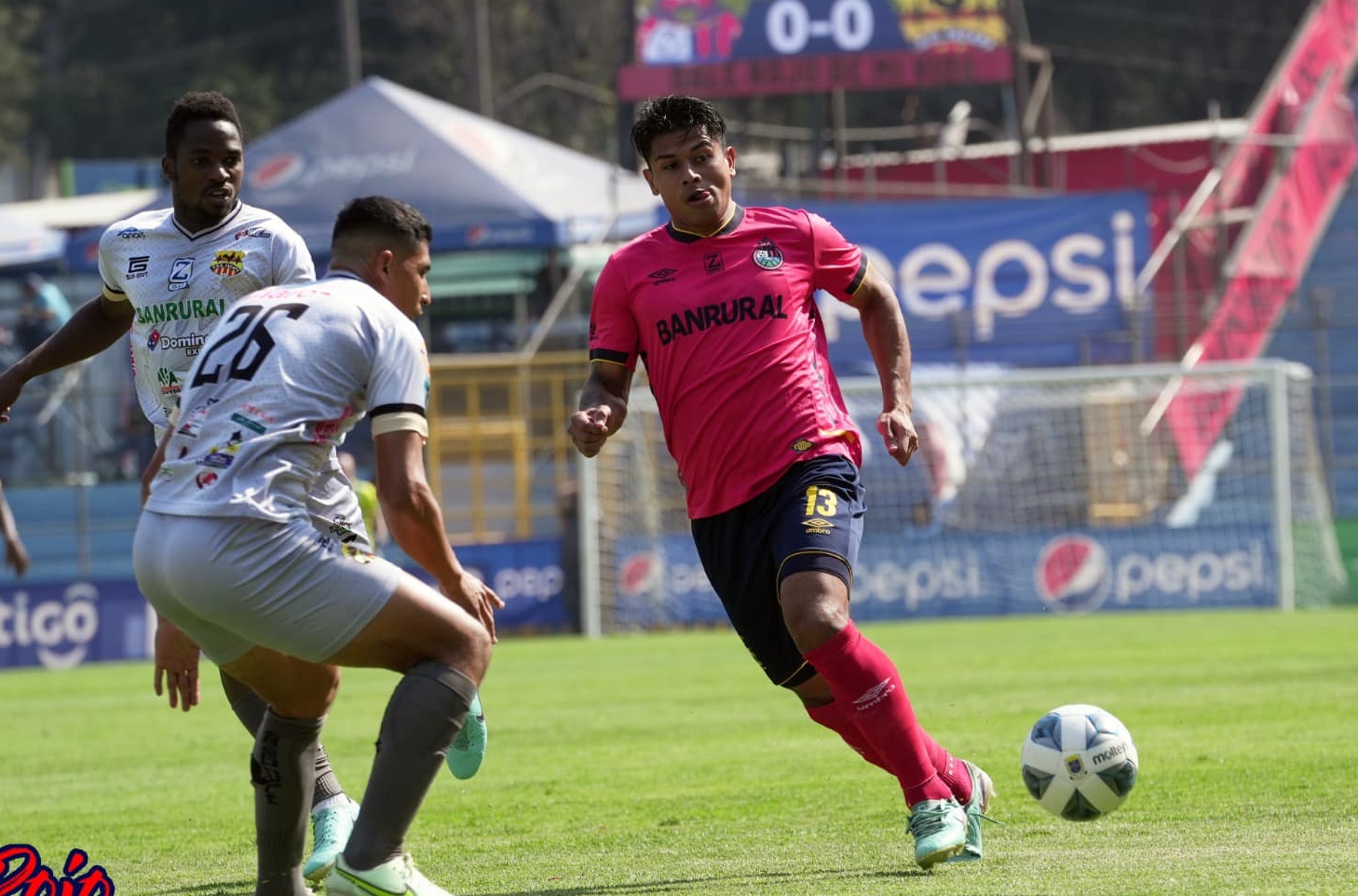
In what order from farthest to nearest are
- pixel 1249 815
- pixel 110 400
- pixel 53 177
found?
pixel 53 177
pixel 110 400
pixel 1249 815

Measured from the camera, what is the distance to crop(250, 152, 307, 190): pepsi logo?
87.2 ft

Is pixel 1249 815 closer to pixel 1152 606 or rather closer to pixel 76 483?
pixel 1152 606

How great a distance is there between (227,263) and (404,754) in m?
2.10

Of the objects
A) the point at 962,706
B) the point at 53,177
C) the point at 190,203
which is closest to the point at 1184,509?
the point at 962,706

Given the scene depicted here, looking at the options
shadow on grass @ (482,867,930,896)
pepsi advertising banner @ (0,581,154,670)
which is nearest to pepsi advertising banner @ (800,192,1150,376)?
pepsi advertising banner @ (0,581,154,670)

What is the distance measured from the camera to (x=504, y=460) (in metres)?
27.0

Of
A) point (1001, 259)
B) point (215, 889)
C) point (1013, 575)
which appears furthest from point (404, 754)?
point (1001, 259)

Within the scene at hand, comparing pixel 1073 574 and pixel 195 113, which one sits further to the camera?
pixel 1073 574

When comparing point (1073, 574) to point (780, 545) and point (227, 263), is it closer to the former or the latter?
point (780, 545)

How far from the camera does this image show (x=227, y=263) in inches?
267

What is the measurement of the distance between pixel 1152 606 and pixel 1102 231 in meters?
7.31

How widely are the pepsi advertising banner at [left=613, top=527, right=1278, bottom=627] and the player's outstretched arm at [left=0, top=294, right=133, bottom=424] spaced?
1652cm

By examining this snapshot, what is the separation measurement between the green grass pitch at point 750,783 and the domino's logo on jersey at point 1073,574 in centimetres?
592

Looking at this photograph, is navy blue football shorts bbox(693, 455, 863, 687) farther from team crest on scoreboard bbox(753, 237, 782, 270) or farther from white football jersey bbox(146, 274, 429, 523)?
white football jersey bbox(146, 274, 429, 523)
